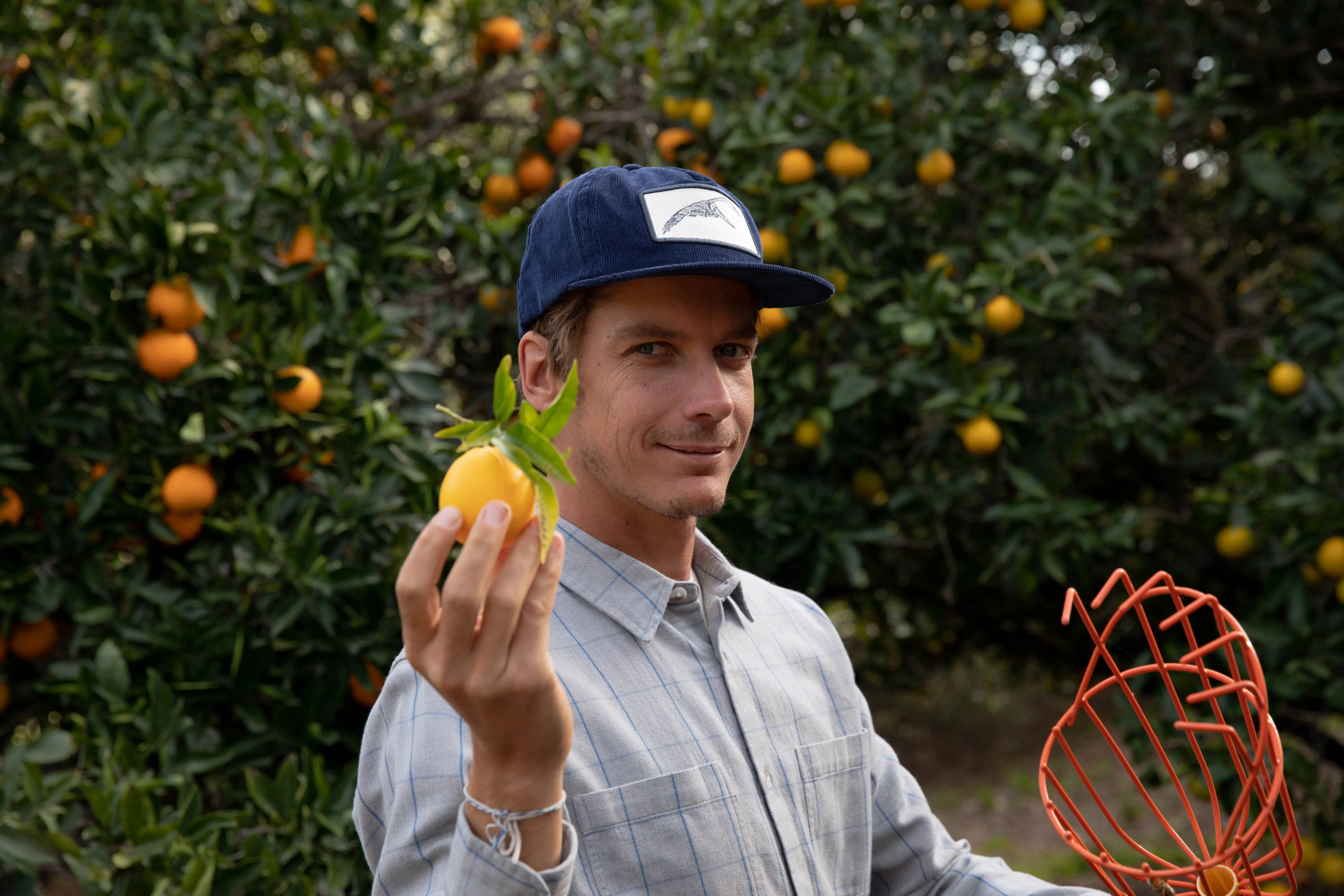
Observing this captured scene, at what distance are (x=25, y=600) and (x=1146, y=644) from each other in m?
3.68

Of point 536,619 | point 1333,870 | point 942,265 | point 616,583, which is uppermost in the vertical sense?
point 942,265

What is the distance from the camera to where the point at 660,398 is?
4.71 ft

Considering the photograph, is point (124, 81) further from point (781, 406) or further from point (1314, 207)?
point (1314, 207)

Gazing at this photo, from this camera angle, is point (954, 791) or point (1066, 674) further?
point (954, 791)

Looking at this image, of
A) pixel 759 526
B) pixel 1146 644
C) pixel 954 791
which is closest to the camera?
pixel 759 526

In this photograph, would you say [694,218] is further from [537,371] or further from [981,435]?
[981,435]

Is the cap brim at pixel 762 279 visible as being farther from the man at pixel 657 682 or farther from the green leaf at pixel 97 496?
the green leaf at pixel 97 496

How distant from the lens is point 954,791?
247 inches

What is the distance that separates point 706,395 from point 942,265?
1.93 m

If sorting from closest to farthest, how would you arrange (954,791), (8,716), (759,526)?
(8,716) < (759,526) < (954,791)

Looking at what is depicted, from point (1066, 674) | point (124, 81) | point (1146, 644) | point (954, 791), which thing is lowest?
point (954, 791)

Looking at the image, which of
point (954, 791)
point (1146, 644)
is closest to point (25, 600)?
point (1146, 644)

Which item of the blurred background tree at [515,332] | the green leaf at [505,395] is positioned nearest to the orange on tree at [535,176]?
the blurred background tree at [515,332]

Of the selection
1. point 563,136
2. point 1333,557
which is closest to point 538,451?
point 1333,557
